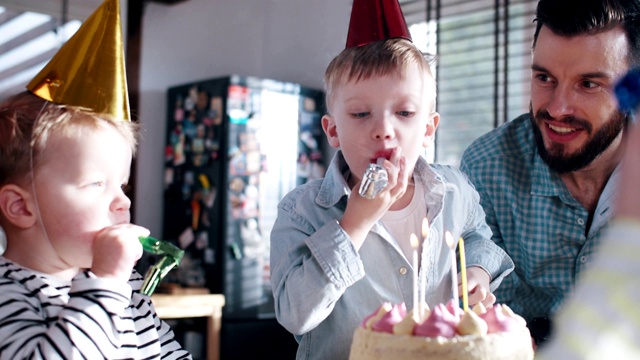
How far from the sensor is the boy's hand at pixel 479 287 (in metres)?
1.09

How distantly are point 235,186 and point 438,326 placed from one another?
11.8 ft

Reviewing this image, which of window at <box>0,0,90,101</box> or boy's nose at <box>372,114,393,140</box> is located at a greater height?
window at <box>0,0,90,101</box>

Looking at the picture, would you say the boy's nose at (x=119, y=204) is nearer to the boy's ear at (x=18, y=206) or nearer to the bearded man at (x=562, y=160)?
the boy's ear at (x=18, y=206)

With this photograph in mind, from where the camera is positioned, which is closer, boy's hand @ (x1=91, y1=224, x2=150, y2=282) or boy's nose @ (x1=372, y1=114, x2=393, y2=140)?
boy's hand @ (x1=91, y1=224, x2=150, y2=282)

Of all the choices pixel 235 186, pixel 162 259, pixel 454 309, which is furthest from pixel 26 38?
pixel 454 309

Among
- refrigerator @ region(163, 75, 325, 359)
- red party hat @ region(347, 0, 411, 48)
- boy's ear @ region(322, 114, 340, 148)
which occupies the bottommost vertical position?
refrigerator @ region(163, 75, 325, 359)

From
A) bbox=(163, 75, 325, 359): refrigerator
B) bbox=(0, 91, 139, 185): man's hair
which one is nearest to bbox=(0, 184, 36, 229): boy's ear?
bbox=(0, 91, 139, 185): man's hair

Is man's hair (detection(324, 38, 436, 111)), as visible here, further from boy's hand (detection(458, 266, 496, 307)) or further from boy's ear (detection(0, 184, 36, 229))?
boy's ear (detection(0, 184, 36, 229))

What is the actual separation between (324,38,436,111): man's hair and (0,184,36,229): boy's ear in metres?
0.57

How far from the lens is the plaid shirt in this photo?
1673 mm

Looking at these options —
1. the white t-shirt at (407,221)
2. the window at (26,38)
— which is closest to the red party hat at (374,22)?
the white t-shirt at (407,221)

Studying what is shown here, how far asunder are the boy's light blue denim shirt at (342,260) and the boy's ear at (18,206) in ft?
1.27

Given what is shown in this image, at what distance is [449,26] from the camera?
404 cm

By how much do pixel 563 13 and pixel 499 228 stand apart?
0.54 meters
